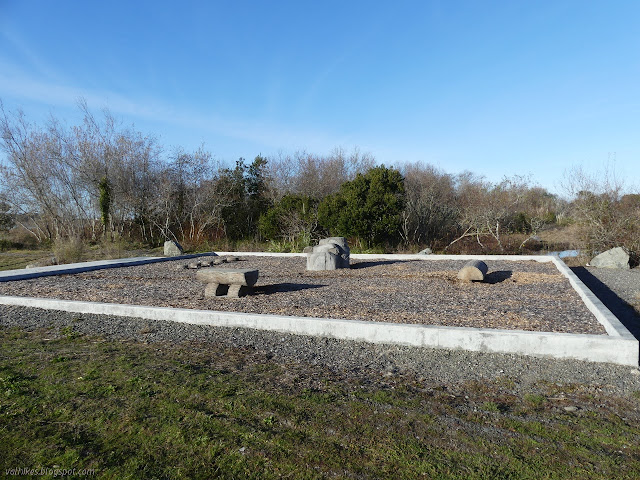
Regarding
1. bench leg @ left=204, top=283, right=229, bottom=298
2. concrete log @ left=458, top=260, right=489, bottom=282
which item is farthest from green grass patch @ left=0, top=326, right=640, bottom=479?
concrete log @ left=458, top=260, right=489, bottom=282

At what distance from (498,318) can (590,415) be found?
212 centimetres

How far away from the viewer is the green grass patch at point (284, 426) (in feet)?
6.98

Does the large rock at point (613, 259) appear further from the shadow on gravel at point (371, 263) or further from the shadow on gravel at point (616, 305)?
the shadow on gravel at point (371, 263)

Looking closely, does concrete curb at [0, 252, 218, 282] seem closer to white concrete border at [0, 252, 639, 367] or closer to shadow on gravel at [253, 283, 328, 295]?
white concrete border at [0, 252, 639, 367]

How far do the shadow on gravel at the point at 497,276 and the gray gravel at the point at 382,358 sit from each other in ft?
13.3

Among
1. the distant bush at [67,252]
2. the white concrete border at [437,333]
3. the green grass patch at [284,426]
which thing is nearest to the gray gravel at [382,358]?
the white concrete border at [437,333]

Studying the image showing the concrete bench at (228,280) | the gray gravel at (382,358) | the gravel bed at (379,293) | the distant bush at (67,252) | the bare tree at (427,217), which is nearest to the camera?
the gray gravel at (382,358)

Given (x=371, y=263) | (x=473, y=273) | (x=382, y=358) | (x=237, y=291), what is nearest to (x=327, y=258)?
(x=371, y=263)

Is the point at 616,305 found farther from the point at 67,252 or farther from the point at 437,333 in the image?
the point at 67,252

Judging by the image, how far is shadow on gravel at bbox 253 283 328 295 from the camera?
6.84 meters

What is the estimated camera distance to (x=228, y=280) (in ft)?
20.7

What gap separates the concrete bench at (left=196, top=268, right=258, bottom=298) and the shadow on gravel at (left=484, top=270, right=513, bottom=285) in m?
4.31

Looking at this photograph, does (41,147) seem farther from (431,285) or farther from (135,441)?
(135,441)

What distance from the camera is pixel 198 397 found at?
2.91m
